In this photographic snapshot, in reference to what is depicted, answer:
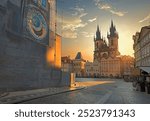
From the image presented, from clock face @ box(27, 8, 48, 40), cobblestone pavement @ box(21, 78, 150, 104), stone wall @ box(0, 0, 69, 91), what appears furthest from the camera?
clock face @ box(27, 8, 48, 40)

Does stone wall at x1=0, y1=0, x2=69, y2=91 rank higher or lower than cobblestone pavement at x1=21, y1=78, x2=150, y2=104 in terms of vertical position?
higher

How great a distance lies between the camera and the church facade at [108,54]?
98.1m

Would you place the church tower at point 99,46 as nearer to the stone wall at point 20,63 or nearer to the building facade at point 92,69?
the building facade at point 92,69

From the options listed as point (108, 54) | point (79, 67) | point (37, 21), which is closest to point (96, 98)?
point (37, 21)

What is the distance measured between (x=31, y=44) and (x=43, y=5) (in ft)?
19.5

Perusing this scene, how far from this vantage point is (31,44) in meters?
17.3

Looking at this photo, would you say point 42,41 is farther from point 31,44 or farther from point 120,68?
point 120,68

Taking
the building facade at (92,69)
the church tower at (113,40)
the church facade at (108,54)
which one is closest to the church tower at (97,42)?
the church facade at (108,54)

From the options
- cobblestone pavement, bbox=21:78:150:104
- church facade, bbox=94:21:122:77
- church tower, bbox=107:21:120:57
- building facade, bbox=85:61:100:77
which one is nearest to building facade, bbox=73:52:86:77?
building facade, bbox=85:61:100:77

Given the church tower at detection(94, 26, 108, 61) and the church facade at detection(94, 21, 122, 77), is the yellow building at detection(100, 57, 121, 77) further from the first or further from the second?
the church tower at detection(94, 26, 108, 61)

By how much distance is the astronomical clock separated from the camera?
16.6 m

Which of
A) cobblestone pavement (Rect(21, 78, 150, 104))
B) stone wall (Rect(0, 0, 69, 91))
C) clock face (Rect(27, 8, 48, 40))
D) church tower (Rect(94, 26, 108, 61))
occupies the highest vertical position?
church tower (Rect(94, 26, 108, 61))

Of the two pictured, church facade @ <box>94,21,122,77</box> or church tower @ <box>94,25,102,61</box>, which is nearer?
church facade @ <box>94,21,122,77</box>

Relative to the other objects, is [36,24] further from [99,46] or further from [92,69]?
[99,46]
